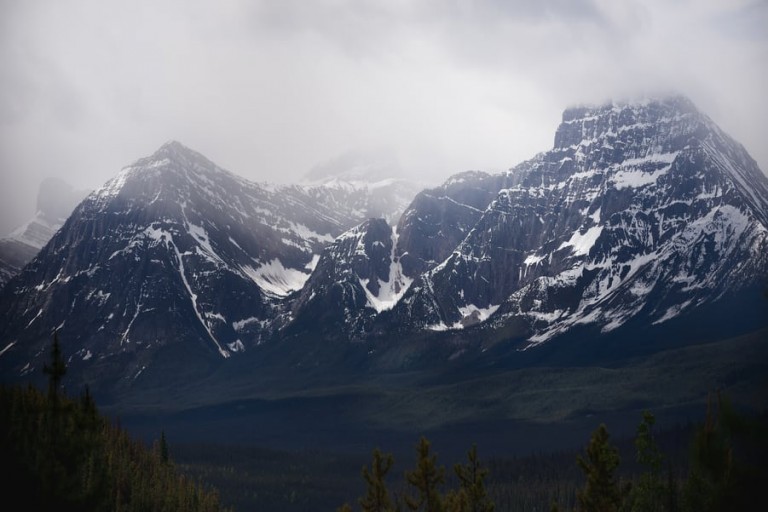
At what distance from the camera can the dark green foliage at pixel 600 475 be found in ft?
240

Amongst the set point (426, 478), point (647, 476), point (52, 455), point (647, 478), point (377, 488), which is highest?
point (647, 476)

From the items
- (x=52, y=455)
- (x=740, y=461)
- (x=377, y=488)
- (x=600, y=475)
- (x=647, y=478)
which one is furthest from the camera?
(x=647, y=478)

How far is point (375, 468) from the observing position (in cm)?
7594

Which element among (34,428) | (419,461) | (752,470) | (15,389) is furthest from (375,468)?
(15,389)

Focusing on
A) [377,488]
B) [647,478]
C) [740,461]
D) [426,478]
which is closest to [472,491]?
[426,478]

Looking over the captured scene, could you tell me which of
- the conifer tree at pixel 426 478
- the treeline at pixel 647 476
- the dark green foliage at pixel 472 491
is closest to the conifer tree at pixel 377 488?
the treeline at pixel 647 476

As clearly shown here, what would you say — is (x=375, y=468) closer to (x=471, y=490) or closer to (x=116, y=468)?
(x=471, y=490)

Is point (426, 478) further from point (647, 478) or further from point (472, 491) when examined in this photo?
point (647, 478)

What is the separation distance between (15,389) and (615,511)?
117 m

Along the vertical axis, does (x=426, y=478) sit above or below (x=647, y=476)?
below

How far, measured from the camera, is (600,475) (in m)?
74.1

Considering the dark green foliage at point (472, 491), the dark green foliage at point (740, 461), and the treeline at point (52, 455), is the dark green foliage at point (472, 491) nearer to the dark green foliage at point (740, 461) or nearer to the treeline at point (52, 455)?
the dark green foliage at point (740, 461)

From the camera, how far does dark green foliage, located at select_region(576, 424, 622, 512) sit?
73.2 metres

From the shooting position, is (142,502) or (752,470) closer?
(752,470)
